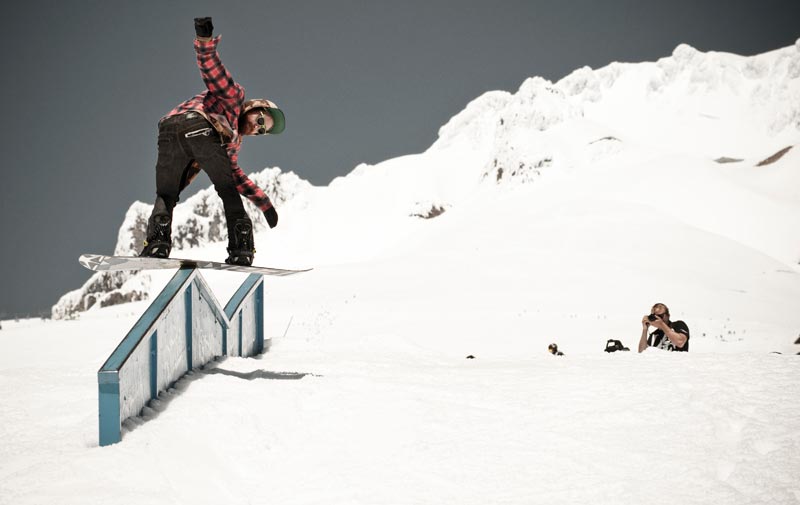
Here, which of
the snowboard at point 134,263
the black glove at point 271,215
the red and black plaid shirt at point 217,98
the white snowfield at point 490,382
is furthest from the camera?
the black glove at point 271,215

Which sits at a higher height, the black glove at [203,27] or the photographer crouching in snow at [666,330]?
the black glove at [203,27]

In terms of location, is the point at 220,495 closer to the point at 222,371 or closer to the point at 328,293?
the point at 222,371

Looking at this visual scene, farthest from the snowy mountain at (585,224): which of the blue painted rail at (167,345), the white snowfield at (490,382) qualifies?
the blue painted rail at (167,345)

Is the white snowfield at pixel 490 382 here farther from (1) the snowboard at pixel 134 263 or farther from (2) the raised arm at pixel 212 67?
(2) the raised arm at pixel 212 67

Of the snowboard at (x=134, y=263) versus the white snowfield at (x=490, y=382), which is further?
the snowboard at (x=134, y=263)

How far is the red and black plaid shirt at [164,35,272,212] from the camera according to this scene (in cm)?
433

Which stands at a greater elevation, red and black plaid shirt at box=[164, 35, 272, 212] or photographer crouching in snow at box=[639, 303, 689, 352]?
red and black plaid shirt at box=[164, 35, 272, 212]

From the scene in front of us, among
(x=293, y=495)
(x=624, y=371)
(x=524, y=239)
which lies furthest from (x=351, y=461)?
(x=524, y=239)

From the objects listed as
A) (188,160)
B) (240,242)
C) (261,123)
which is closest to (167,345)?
(240,242)

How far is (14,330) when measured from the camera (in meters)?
12.4

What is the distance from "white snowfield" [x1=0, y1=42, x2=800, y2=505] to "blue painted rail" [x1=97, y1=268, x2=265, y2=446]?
162 millimetres

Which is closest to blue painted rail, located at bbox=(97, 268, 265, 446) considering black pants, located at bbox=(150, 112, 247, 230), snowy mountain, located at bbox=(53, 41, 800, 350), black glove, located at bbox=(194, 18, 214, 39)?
black pants, located at bbox=(150, 112, 247, 230)

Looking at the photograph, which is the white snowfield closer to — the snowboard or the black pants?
the snowboard

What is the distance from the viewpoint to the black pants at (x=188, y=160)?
4344mm
